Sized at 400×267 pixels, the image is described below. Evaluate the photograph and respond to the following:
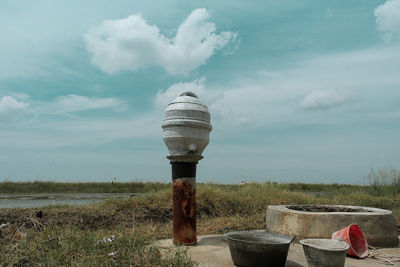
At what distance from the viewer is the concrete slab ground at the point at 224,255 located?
4082 millimetres

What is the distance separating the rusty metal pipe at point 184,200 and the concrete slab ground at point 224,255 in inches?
7.5

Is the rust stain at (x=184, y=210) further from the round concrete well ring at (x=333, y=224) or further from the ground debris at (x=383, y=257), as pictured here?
the ground debris at (x=383, y=257)

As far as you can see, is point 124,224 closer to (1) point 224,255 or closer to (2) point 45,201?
(1) point 224,255

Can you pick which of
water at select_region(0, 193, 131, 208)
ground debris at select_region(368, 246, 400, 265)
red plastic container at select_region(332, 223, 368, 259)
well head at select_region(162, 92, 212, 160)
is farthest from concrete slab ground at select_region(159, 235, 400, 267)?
water at select_region(0, 193, 131, 208)

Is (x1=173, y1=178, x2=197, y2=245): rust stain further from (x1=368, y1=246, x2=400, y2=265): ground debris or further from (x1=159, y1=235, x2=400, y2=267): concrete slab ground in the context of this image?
(x1=368, y1=246, x2=400, y2=265): ground debris

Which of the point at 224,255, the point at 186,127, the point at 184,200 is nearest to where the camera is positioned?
the point at 224,255

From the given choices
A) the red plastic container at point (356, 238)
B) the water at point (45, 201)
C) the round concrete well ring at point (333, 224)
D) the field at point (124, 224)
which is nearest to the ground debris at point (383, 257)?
the red plastic container at point (356, 238)

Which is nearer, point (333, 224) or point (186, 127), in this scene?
point (186, 127)

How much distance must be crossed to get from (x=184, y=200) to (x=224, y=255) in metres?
0.88

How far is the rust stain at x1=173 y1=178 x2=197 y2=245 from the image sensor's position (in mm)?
4723

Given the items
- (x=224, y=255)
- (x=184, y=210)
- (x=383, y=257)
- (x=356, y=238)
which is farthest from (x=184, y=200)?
(x=383, y=257)

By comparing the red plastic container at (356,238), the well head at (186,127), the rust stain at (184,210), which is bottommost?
the red plastic container at (356,238)

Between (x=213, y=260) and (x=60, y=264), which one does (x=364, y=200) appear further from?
(x=60, y=264)

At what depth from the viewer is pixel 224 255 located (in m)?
4.34
